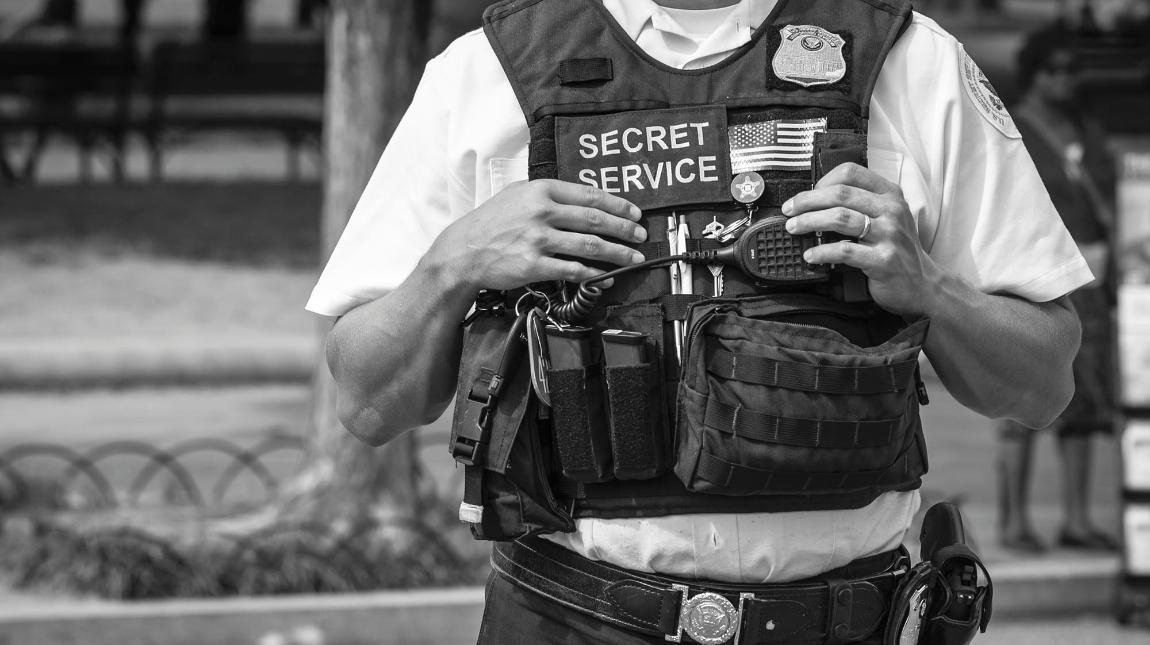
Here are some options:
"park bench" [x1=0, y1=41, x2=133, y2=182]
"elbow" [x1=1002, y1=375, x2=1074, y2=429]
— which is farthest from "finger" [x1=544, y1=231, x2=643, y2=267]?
"park bench" [x1=0, y1=41, x2=133, y2=182]

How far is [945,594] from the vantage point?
211 centimetres

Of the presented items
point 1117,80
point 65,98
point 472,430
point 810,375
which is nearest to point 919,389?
point 810,375

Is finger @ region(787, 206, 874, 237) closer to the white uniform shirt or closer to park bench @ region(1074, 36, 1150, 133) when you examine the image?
the white uniform shirt

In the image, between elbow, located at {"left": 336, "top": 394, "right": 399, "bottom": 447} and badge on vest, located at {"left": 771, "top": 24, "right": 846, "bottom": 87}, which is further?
elbow, located at {"left": 336, "top": 394, "right": 399, "bottom": 447}

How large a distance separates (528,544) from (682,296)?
16.9 inches

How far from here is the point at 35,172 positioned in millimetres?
16875

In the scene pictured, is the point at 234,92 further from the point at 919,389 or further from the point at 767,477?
the point at 767,477

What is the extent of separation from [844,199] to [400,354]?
2.25 ft

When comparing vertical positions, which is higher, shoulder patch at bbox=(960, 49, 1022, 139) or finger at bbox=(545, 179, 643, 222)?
shoulder patch at bbox=(960, 49, 1022, 139)

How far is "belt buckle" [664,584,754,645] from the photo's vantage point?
1917mm

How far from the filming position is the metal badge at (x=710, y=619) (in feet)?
6.29

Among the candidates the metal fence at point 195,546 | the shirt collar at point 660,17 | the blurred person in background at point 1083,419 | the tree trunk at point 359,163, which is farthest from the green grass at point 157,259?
the shirt collar at point 660,17

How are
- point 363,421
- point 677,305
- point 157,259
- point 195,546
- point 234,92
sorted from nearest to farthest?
point 677,305 → point 363,421 → point 195,546 → point 157,259 → point 234,92

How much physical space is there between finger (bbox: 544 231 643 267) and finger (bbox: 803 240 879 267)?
0.25m
